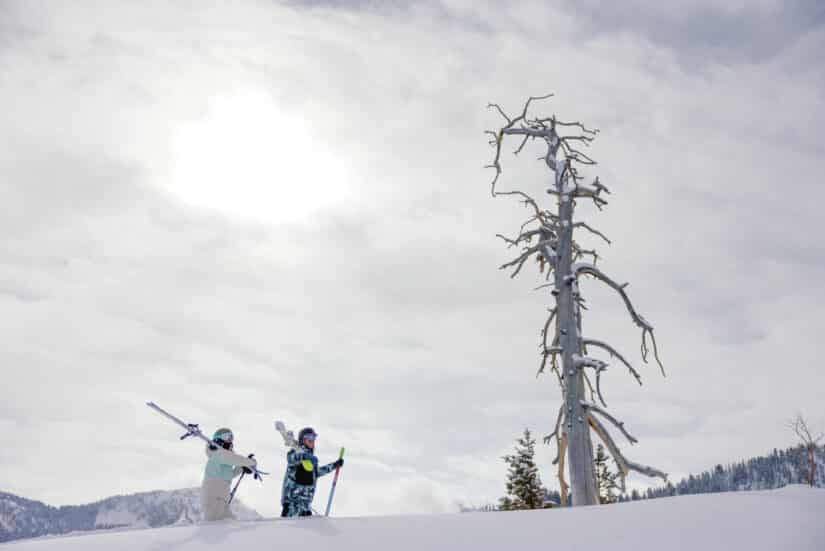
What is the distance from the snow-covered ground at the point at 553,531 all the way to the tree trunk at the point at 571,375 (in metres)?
4.85

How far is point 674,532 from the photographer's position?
4930 mm

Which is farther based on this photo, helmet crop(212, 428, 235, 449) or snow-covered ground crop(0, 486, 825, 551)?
helmet crop(212, 428, 235, 449)

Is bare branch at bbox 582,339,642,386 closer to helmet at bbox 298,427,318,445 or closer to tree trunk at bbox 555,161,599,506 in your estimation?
tree trunk at bbox 555,161,599,506

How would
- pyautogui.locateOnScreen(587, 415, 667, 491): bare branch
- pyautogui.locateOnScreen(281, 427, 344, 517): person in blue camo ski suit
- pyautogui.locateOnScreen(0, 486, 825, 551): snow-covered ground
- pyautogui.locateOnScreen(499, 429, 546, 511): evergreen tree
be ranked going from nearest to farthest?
pyautogui.locateOnScreen(0, 486, 825, 551): snow-covered ground → pyautogui.locateOnScreen(281, 427, 344, 517): person in blue camo ski suit → pyautogui.locateOnScreen(587, 415, 667, 491): bare branch → pyautogui.locateOnScreen(499, 429, 546, 511): evergreen tree

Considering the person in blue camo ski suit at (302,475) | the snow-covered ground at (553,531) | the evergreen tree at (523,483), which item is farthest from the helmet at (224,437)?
the evergreen tree at (523,483)

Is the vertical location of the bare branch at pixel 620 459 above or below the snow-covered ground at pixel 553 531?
above

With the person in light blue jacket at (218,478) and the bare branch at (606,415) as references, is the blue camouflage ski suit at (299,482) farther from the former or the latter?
the bare branch at (606,415)

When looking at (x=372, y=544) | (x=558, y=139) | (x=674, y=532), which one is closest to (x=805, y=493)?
(x=674, y=532)

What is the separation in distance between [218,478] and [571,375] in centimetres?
612

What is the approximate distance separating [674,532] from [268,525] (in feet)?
10.9

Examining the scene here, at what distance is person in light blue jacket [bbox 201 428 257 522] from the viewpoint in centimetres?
837

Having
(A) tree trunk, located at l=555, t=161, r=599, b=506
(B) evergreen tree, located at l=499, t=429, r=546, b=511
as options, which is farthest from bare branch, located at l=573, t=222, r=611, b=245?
(B) evergreen tree, located at l=499, t=429, r=546, b=511

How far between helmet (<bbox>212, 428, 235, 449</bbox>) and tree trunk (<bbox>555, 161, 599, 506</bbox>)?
18.1ft

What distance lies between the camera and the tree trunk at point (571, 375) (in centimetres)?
Result: 1089
